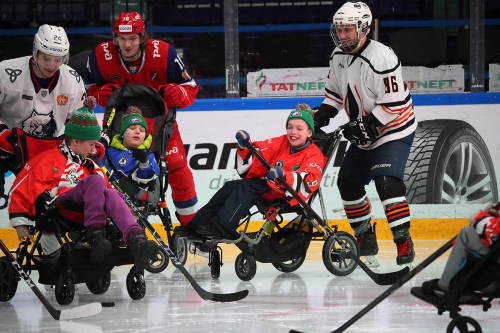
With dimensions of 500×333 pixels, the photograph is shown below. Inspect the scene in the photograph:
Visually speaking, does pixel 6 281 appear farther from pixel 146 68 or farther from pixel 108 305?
pixel 146 68

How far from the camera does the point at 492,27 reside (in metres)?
6.04

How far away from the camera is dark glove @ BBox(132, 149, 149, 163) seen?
4422mm

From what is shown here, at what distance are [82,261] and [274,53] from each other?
2.83m

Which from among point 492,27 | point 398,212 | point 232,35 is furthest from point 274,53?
point 398,212

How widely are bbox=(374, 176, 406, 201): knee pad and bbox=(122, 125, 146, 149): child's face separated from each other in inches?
50.4

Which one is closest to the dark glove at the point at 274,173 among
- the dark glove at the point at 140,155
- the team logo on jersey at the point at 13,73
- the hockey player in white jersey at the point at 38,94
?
the dark glove at the point at 140,155

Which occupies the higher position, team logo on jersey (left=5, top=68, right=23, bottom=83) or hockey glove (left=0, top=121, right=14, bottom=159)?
team logo on jersey (left=5, top=68, right=23, bottom=83)

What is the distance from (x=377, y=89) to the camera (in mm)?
4379

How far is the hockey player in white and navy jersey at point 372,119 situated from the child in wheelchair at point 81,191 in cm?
135

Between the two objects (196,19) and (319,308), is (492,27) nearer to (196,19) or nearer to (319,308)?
(196,19)

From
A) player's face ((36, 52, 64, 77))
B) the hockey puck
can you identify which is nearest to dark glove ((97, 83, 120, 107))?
player's face ((36, 52, 64, 77))

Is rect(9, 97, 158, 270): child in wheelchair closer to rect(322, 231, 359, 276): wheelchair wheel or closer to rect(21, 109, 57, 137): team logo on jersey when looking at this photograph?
rect(21, 109, 57, 137): team logo on jersey

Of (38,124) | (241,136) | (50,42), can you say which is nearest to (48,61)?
(50,42)

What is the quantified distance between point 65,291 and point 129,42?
1553 millimetres
